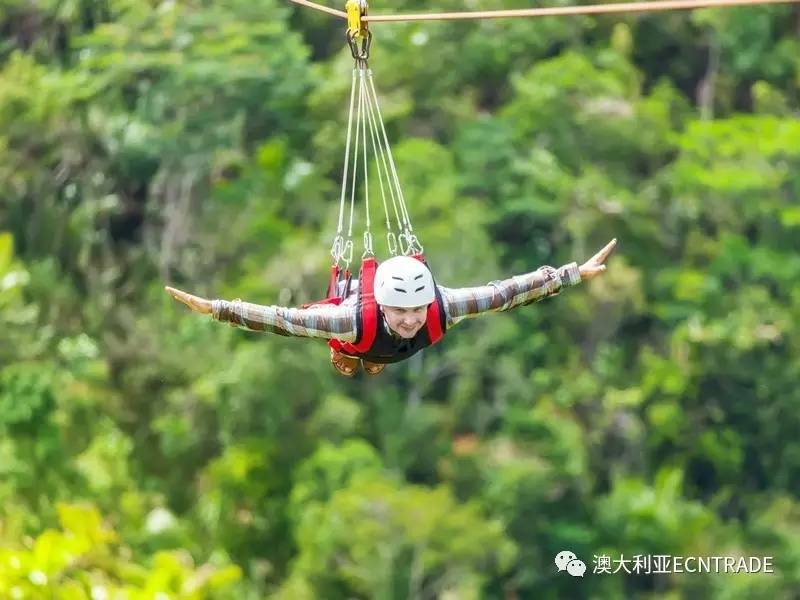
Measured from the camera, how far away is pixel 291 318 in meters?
6.89

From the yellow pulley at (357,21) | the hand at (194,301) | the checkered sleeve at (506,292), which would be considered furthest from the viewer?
the yellow pulley at (357,21)

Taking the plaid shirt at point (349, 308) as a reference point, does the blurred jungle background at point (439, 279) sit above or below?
below

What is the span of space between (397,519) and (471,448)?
3147mm

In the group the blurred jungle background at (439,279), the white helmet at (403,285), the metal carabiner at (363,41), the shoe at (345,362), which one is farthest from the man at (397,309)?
the blurred jungle background at (439,279)

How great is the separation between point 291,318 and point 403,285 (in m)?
0.41

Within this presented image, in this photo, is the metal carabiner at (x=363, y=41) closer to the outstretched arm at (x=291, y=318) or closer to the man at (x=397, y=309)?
the man at (x=397, y=309)

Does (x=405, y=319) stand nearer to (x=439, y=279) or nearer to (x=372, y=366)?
(x=372, y=366)

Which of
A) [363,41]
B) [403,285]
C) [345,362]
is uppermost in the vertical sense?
[363,41]

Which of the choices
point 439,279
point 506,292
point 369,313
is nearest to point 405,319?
point 369,313

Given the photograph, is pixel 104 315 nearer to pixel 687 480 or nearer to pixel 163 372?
pixel 163 372

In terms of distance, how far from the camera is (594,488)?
24.8 meters

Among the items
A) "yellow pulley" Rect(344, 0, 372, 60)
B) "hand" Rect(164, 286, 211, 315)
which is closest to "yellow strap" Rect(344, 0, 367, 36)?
"yellow pulley" Rect(344, 0, 372, 60)

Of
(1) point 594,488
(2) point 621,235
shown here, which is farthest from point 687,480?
(2) point 621,235

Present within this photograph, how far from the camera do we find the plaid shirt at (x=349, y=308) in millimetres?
6844
